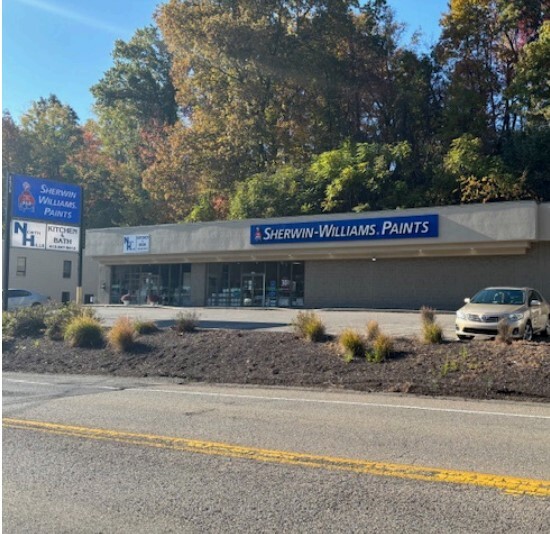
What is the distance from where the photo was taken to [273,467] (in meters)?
5.96

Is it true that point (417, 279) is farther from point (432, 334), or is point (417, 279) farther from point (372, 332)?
point (432, 334)

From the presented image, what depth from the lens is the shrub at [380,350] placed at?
13789mm

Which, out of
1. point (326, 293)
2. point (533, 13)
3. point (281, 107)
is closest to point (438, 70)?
point (533, 13)

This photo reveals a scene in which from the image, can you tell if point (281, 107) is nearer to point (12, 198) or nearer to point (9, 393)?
point (12, 198)

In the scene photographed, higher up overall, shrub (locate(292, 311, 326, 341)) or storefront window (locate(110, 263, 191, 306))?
storefront window (locate(110, 263, 191, 306))

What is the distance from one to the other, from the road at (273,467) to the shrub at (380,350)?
370cm

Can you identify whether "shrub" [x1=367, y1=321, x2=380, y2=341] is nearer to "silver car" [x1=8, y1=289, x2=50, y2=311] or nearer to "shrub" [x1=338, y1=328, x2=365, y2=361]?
"shrub" [x1=338, y1=328, x2=365, y2=361]

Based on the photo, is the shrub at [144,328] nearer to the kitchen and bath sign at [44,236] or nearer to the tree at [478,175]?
the kitchen and bath sign at [44,236]

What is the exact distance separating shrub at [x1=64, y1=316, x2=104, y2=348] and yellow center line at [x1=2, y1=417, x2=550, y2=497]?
995 cm

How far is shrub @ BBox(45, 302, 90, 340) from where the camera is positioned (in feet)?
62.9

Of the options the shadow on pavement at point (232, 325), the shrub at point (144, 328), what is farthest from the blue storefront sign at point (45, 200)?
the shrub at point (144, 328)

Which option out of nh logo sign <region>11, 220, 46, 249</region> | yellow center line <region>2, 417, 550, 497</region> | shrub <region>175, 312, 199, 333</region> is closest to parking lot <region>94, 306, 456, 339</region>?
shrub <region>175, 312, 199, 333</region>

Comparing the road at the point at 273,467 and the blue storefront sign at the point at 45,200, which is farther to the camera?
the blue storefront sign at the point at 45,200

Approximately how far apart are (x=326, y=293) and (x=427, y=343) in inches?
690
